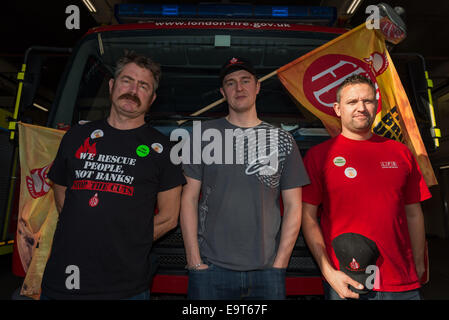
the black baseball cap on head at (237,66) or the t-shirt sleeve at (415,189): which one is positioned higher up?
the black baseball cap on head at (237,66)

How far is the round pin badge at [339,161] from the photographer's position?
1.80 metres

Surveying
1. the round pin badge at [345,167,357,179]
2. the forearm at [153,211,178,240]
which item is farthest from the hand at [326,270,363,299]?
the forearm at [153,211,178,240]

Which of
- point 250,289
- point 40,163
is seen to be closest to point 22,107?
point 40,163

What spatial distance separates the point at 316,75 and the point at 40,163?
7.83ft

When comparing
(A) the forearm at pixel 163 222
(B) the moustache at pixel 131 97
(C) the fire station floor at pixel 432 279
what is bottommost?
(C) the fire station floor at pixel 432 279

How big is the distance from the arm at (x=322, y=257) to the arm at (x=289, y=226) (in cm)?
10

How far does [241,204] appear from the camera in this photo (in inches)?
68.2

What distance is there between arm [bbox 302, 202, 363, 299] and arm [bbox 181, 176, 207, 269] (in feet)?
2.09

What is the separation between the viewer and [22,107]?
249 cm

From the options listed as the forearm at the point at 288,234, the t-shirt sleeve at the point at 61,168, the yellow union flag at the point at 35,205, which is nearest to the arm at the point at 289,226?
the forearm at the point at 288,234

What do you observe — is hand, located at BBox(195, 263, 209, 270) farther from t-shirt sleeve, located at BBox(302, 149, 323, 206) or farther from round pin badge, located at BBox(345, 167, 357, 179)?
round pin badge, located at BBox(345, 167, 357, 179)

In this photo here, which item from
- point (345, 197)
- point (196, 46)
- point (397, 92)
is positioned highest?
point (196, 46)

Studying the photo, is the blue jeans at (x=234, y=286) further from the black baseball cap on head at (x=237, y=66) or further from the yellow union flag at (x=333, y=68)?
the yellow union flag at (x=333, y=68)
